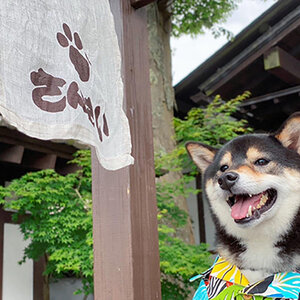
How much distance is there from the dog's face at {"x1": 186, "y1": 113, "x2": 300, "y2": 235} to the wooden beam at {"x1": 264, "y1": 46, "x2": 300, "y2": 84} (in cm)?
384

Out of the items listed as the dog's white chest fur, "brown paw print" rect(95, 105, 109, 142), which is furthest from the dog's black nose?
"brown paw print" rect(95, 105, 109, 142)

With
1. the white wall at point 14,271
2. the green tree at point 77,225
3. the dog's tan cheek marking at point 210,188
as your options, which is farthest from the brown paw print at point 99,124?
the white wall at point 14,271

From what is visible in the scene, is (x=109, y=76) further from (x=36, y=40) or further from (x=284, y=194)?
(x=284, y=194)

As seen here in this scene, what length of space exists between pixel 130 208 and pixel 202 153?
75 cm

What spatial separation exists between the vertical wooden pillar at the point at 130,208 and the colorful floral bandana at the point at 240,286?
0.96 ft

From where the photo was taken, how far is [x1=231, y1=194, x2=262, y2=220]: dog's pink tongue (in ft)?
7.40

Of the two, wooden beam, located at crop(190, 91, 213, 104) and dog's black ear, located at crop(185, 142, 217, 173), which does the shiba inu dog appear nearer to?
dog's black ear, located at crop(185, 142, 217, 173)

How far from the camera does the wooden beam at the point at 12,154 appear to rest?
582 centimetres

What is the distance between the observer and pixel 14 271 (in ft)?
22.3

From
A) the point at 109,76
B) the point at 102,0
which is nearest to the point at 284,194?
the point at 109,76

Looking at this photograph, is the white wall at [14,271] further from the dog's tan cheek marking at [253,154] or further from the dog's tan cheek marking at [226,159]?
the dog's tan cheek marking at [253,154]

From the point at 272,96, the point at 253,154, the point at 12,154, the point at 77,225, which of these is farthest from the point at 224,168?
the point at 272,96

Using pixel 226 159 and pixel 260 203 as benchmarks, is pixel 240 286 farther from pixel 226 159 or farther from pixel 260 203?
pixel 226 159

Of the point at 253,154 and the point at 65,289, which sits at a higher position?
the point at 253,154
